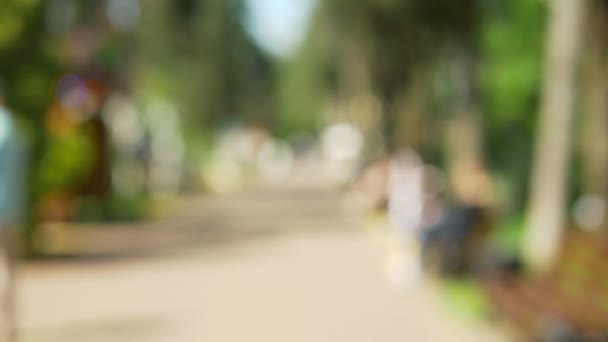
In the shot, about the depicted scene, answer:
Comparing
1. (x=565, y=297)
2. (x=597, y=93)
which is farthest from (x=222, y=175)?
(x=565, y=297)

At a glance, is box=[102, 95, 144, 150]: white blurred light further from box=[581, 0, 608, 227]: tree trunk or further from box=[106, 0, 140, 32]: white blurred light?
box=[581, 0, 608, 227]: tree trunk

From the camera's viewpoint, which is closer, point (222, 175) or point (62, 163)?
point (62, 163)

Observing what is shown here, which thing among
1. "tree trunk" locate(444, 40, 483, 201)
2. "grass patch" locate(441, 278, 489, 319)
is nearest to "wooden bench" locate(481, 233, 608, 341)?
"grass patch" locate(441, 278, 489, 319)

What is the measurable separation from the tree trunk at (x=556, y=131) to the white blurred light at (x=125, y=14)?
16.0 metres

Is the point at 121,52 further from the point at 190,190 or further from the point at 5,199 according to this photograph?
the point at 5,199

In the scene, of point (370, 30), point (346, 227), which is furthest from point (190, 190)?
point (346, 227)

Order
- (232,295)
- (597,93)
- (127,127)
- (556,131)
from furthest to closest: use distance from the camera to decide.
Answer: (127,127) < (597,93) < (556,131) < (232,295)

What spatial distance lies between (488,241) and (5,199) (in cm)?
756

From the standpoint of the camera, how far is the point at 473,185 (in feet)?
45.1

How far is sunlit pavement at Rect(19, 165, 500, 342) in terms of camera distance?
31.1 feet

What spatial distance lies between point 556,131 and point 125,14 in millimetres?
17489

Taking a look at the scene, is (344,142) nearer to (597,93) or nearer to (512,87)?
(512,87)

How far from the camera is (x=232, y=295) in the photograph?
11.9 m

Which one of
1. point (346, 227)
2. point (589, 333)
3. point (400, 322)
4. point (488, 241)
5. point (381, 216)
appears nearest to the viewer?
point (589, 333)
